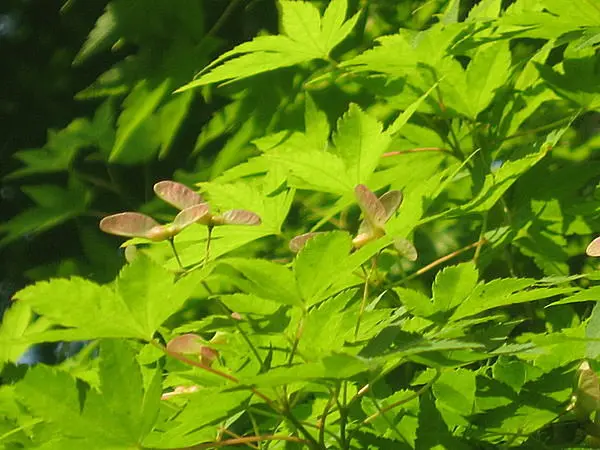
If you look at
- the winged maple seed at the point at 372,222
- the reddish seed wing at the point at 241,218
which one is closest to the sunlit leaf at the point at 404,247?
the winged maple seed at the point at 372,222

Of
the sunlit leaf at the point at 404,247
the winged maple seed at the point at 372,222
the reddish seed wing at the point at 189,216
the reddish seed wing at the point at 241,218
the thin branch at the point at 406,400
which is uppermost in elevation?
the reddish seed wing at the point at 189,216

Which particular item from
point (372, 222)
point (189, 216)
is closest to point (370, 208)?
point (372, 222)

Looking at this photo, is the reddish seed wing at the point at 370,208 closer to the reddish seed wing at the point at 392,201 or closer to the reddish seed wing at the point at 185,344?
the reddish seed wing at the point at 392,201

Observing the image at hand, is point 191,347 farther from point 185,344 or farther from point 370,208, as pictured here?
point 370,208

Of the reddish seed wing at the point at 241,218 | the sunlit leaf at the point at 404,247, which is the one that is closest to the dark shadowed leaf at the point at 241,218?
the reddish seed wing at the point at 241,218

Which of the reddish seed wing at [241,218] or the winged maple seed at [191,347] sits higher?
the reddish seed wing at [241,218]

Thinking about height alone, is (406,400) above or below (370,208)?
below

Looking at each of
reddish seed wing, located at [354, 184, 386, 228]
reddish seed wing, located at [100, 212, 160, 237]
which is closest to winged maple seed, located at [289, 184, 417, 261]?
reddish seed wing, located at [354, 184, 386, 228]

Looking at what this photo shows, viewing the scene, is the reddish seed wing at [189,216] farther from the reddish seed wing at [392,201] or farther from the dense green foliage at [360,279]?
the reddish seed wing at [392,201]

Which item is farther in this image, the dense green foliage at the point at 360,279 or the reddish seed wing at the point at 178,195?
the reddish seed wing at the point at 178,195
